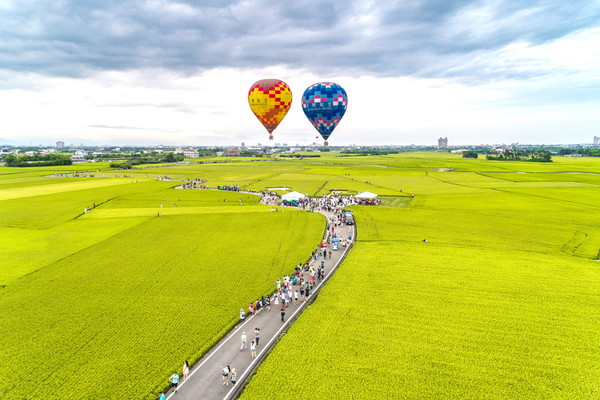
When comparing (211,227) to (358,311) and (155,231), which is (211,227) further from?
(358,311)

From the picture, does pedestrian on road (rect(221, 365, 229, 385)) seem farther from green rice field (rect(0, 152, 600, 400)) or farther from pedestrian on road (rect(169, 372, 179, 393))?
pedestrian on road (rect(169, 372, 179, 393))

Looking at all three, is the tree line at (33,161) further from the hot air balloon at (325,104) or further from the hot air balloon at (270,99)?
the hot air balloon at (325,104)

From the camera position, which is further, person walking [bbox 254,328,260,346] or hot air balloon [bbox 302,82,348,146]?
hot air balloon [bbox 302,82,348,146]

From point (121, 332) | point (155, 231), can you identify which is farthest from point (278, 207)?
point (121, 332)

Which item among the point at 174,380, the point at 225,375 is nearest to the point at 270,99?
the point at 225,375

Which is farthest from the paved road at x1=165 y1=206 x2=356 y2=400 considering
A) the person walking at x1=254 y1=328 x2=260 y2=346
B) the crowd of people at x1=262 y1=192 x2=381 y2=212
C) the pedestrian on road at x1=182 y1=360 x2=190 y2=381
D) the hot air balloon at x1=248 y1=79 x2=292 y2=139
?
the hot air balloon at x1=248 y1=79 x2=292 y2=139
